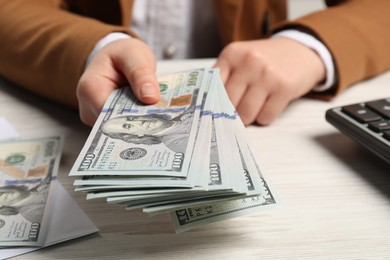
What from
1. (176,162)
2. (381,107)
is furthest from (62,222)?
(381,107)

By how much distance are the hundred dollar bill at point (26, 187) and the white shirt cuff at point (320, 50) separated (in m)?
0.34

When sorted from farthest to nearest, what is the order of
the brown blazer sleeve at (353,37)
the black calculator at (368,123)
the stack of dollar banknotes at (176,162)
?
the brown blazer sleeve at (353,37)
the black calculator at (368,123)
the stack of dollar banknotes at (176,162)

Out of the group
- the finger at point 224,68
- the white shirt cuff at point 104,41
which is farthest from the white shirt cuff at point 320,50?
the white shirt cuff at point 104,41

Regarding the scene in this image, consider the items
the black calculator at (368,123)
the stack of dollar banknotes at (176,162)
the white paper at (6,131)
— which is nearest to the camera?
the stack of dollar banknotes at (176,162)

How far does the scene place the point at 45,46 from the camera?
633 millimetres

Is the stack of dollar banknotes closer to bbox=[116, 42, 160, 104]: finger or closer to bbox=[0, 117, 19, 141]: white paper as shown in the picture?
bbox=[116, 42, 160, 104]: finger

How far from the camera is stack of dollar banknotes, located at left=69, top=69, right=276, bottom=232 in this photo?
31 cm

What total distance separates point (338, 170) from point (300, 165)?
35 mm

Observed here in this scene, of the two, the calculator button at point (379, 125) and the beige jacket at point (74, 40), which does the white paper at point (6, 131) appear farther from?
the calculator button at point (379, 125)

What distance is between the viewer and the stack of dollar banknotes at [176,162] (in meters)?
0.31

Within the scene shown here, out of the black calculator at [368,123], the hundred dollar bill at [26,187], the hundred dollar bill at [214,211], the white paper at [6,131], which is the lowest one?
the white paper at [6,131]

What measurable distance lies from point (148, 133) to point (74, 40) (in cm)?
26

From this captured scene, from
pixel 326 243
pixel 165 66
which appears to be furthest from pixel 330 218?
pixel 165 66

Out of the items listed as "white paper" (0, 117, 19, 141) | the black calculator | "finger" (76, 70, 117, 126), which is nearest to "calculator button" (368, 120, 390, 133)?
the black calculator
